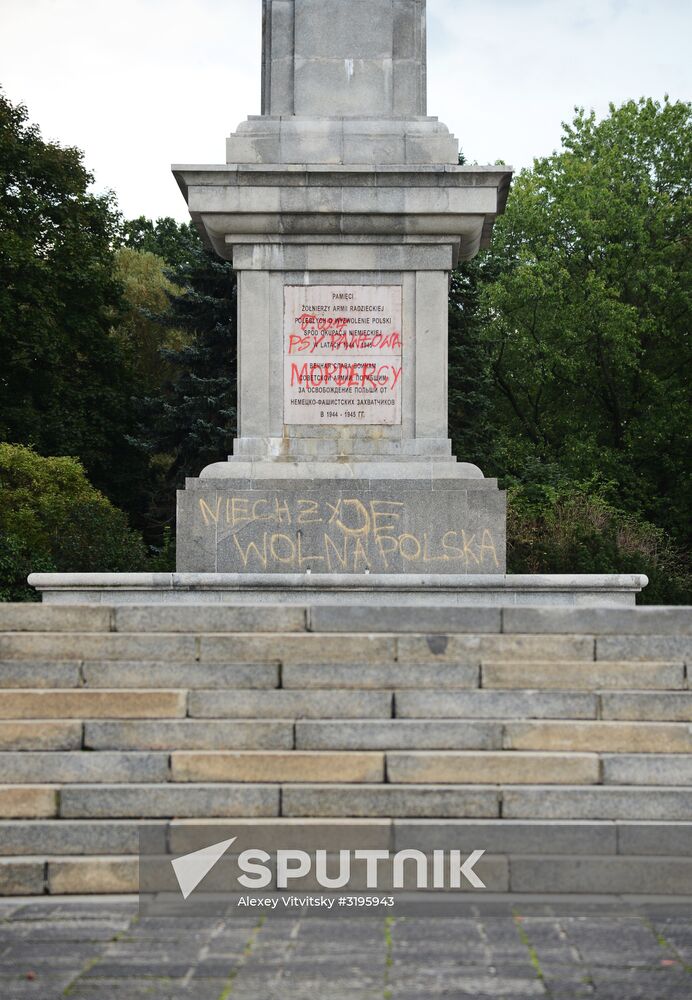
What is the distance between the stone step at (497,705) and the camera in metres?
7.57

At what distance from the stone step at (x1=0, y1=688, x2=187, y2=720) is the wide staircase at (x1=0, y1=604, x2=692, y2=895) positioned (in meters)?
0.01

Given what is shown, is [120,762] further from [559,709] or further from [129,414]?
[129,414]

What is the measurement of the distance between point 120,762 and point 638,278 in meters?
30.2

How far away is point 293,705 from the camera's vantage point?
757cm

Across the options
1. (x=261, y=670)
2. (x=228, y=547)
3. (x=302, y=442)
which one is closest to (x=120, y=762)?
(x=261, y=670)

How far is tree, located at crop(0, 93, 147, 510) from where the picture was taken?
104 ft

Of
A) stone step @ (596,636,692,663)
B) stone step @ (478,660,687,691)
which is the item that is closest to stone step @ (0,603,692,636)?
stone step @ (596,636,692,663)

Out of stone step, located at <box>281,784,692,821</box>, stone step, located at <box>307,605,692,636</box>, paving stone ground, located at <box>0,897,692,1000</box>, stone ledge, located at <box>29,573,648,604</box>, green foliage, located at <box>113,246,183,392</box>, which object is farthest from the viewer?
green foliage, located at <box>113,246,183,392</box>

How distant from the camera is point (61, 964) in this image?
5215 mm

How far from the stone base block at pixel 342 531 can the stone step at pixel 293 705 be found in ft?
11.3

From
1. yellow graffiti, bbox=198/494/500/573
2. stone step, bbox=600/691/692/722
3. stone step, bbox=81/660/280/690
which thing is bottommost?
stone step, bbox=600/691/692/722

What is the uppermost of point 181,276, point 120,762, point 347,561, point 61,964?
point 181,276

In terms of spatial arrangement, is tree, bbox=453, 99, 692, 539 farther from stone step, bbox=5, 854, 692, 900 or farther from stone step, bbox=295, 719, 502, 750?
stone step, bbox=5, 854, 692, 900

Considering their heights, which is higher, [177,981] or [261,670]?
[261,670]
